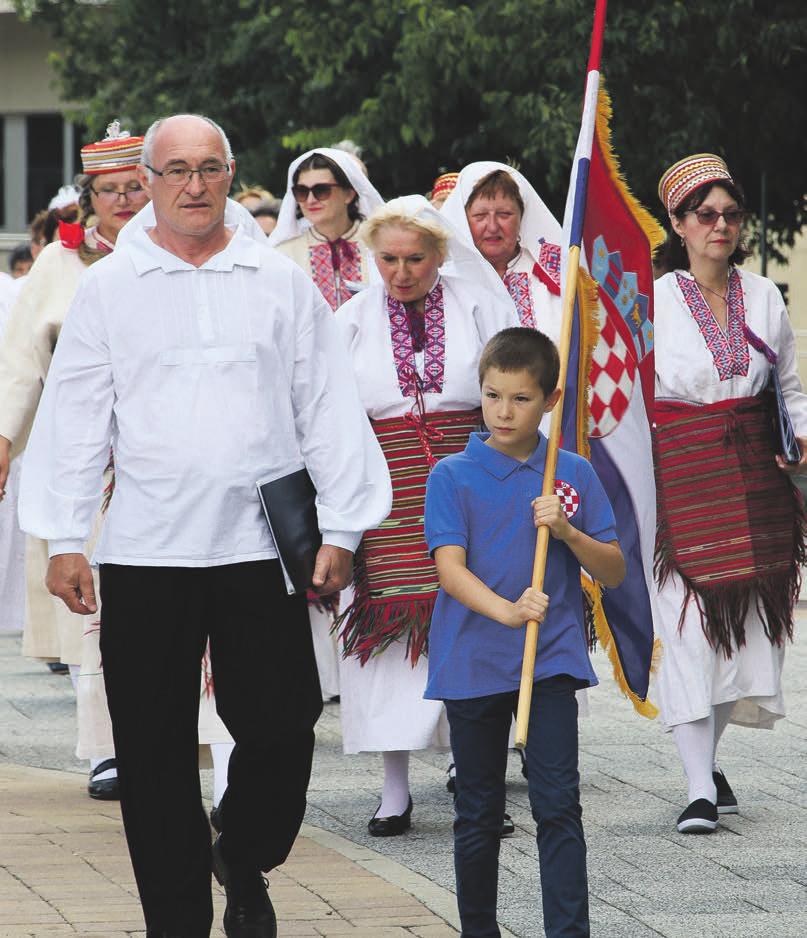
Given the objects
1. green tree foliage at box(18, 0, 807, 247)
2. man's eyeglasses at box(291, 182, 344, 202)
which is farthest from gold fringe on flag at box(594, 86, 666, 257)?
green tree foliage at box(18, 0, 807, 247)

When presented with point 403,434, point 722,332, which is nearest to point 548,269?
point 722,332

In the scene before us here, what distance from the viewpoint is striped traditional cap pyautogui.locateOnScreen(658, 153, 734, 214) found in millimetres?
6969

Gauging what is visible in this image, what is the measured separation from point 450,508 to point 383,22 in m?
17.2

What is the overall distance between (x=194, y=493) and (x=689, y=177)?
9.25 ft

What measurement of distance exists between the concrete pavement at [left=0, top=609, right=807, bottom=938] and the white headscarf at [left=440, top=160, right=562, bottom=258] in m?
1.90

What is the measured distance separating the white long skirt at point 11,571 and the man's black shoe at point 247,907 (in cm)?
535

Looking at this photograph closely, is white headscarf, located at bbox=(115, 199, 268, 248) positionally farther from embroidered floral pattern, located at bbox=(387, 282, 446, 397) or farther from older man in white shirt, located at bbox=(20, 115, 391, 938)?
embroidered floral pattern, located at bbox=(387, 282, 446, 397)

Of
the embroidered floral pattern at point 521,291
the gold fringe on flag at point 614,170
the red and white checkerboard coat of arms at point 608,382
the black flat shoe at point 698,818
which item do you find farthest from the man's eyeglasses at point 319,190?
the black flat shoe at point 698,818

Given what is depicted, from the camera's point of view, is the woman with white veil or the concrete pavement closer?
the concrete pavement

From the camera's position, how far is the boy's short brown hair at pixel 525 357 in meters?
4.86

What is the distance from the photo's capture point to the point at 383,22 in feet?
70.2

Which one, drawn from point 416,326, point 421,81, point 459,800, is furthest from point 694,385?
point 421,81

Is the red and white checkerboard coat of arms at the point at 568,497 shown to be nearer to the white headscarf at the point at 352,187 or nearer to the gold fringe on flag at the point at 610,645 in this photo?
the gold fringe on flag at the point at 610,645

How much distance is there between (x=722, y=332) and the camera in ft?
22.6
